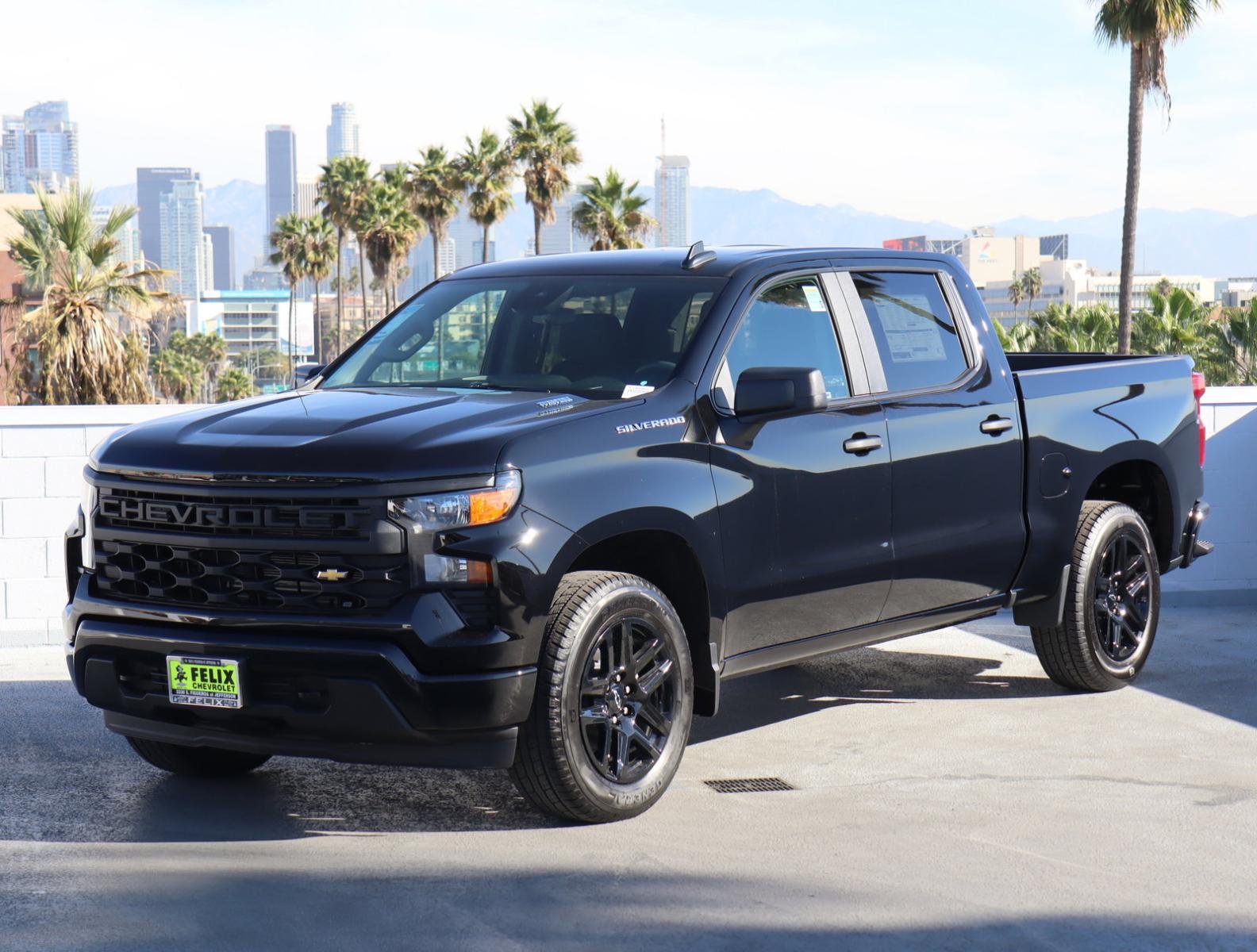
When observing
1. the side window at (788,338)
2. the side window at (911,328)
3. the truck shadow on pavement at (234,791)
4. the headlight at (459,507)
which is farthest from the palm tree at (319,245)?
the headlight at (459,507)

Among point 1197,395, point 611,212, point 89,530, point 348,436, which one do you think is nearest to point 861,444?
point 348,436

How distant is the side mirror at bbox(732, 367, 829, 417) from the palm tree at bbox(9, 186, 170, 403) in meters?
28.7

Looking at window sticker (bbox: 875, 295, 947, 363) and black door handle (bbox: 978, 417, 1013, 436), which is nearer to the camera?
window sticker (bbox: 875, 295, 947, 363)

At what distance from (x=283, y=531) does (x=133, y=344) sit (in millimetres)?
32213

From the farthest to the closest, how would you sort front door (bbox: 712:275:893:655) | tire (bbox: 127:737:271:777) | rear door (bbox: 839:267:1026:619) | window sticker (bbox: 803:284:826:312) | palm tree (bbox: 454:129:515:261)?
palm tree (bbox: 454:129:515:261) < rear door (bbox: 839:267:1026:619) < window sticker (bbox: 803:284:826:312) < tire (bbox: 127:737:271:777) < front door (bbox: 712:275:893:655)

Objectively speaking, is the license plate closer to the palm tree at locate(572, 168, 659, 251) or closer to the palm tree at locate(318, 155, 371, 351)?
the palm tree at locate(572, 168, 659, 251)

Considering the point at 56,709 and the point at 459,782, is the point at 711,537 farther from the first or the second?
the point at 56,709

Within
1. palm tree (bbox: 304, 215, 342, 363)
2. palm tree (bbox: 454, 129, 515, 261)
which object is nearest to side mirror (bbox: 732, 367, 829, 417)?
palm tree (bbox: 454, 129, 515, 261)

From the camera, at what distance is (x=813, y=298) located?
20.7 ft

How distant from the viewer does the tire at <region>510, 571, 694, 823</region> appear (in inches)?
202

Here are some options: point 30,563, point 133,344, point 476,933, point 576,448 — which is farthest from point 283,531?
point 133,344

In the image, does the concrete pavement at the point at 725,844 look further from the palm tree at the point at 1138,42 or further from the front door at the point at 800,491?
the palm tree at the point at 1138,42

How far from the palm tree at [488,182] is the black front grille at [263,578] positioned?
6157 centimetres

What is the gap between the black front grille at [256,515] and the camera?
16.1 feet
